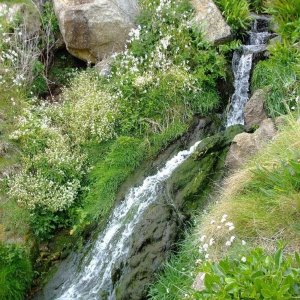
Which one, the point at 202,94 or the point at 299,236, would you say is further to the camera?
the point at 202,94

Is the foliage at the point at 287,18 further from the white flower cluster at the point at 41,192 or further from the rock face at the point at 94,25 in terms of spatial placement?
the white flower cluster at the point at 41,192

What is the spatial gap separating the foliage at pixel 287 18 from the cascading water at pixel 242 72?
1.42 ft

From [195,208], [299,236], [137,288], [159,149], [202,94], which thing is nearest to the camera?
[299,236]

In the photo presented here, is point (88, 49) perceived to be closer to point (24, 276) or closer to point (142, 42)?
point (142, 42)

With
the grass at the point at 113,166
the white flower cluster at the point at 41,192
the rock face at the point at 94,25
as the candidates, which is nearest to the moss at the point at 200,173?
the grass at the point at 113,166

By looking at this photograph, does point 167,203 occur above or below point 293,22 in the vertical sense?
below

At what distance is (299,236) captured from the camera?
4293 millimetres

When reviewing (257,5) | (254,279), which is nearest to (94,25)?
(257,5)

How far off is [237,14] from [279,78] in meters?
2.23

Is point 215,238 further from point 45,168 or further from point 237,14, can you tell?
point 237,14

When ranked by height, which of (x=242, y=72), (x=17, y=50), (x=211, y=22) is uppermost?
(x=17, y=50)

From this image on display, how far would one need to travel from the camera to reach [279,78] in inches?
291

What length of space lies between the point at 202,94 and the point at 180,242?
3.17 metres

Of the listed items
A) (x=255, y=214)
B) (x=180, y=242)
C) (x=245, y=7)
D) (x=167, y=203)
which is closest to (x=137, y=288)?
(x=180, y=242)
